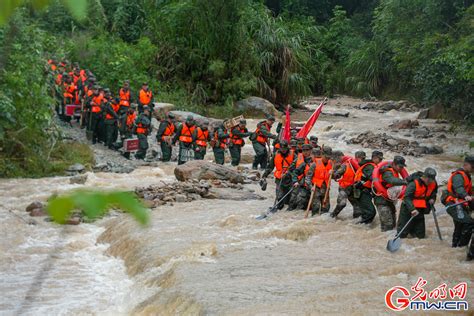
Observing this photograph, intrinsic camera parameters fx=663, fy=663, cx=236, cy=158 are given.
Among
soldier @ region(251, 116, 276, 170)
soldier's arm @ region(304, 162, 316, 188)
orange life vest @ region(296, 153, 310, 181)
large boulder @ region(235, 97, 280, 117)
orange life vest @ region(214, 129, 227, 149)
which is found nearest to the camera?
soldier's arm @ region(304, 162, 316, 188)

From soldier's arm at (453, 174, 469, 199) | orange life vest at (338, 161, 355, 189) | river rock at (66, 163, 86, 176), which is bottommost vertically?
river rock at (66, 163, 86, 176)

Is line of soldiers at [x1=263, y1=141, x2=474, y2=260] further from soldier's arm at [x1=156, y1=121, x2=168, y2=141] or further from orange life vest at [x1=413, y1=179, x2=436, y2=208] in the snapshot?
soldier's arm at [x1=156, y1=121, x2=168, y2=141]

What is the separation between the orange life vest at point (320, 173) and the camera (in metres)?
10.9

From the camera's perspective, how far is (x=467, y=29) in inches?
797

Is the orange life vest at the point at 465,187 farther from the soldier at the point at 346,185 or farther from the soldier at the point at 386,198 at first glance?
the soldier at the point at 346,185

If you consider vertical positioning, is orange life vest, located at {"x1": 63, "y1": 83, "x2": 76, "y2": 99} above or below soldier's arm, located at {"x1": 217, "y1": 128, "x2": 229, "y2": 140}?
above

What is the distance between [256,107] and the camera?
25859mm

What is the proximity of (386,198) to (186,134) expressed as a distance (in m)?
7.75

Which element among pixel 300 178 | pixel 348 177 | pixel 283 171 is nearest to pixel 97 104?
pixel 283 171

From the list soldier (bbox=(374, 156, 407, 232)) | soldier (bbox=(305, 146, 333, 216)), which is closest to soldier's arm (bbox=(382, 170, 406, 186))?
soldier (bbox=(374, 156, 407, 232))

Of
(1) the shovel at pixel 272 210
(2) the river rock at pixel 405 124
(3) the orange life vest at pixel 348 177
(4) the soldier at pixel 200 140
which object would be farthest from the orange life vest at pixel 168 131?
(2) the river rock at pixel 405 124

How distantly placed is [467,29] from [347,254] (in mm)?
14001

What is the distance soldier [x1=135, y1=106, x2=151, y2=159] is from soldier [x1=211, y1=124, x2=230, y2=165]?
1.80m

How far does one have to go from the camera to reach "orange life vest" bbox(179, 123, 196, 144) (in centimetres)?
1627
